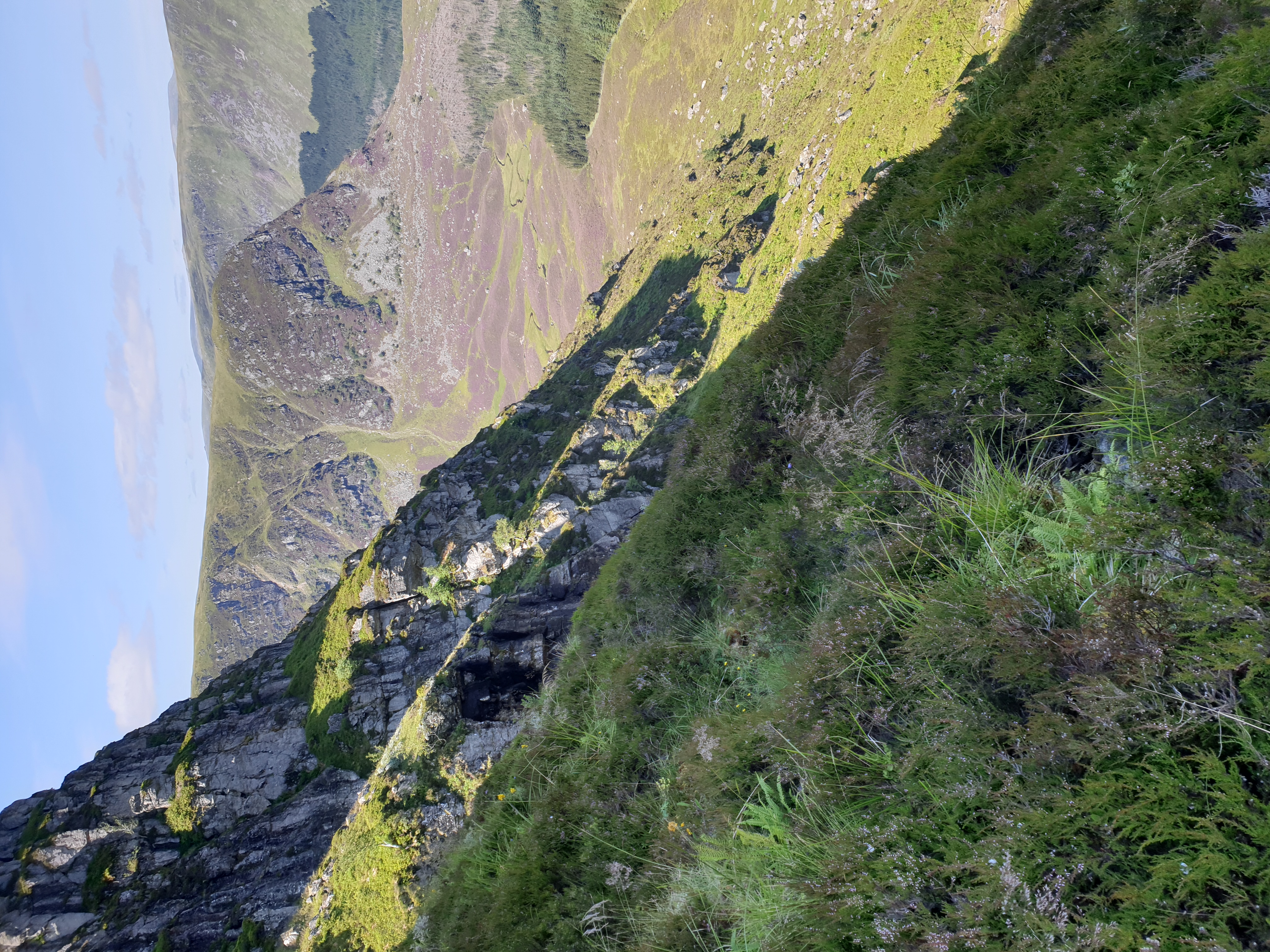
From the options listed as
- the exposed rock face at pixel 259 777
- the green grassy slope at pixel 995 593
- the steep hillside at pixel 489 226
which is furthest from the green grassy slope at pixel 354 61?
the green grassy slope at pixel 995 593

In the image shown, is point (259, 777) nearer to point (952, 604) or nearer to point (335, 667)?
point (335, 667)

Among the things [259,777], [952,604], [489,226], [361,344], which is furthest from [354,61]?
[952,604]

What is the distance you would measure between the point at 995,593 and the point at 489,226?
11645cm

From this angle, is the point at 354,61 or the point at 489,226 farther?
the point at 354,61

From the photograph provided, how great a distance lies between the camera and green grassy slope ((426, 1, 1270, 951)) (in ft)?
8.34

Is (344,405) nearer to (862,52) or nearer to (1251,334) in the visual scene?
(862,52)

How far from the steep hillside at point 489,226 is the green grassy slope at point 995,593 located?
18.1ft

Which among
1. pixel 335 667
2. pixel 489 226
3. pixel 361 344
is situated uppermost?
pixel 361 344

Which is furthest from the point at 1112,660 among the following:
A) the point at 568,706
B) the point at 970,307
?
the point at 568,706

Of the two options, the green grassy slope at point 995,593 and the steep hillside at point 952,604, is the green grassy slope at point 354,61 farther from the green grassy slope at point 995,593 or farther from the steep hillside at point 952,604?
the green grassy slope at point 995,593

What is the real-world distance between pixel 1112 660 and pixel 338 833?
46.4 ft

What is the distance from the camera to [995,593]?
136 inches

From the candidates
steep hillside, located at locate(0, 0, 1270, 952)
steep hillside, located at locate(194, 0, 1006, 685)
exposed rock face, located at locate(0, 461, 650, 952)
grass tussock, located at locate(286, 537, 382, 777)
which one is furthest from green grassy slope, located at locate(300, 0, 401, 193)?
steep hillside, located at locate(0, 0, 1270, 952)

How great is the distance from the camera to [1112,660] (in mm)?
2777
